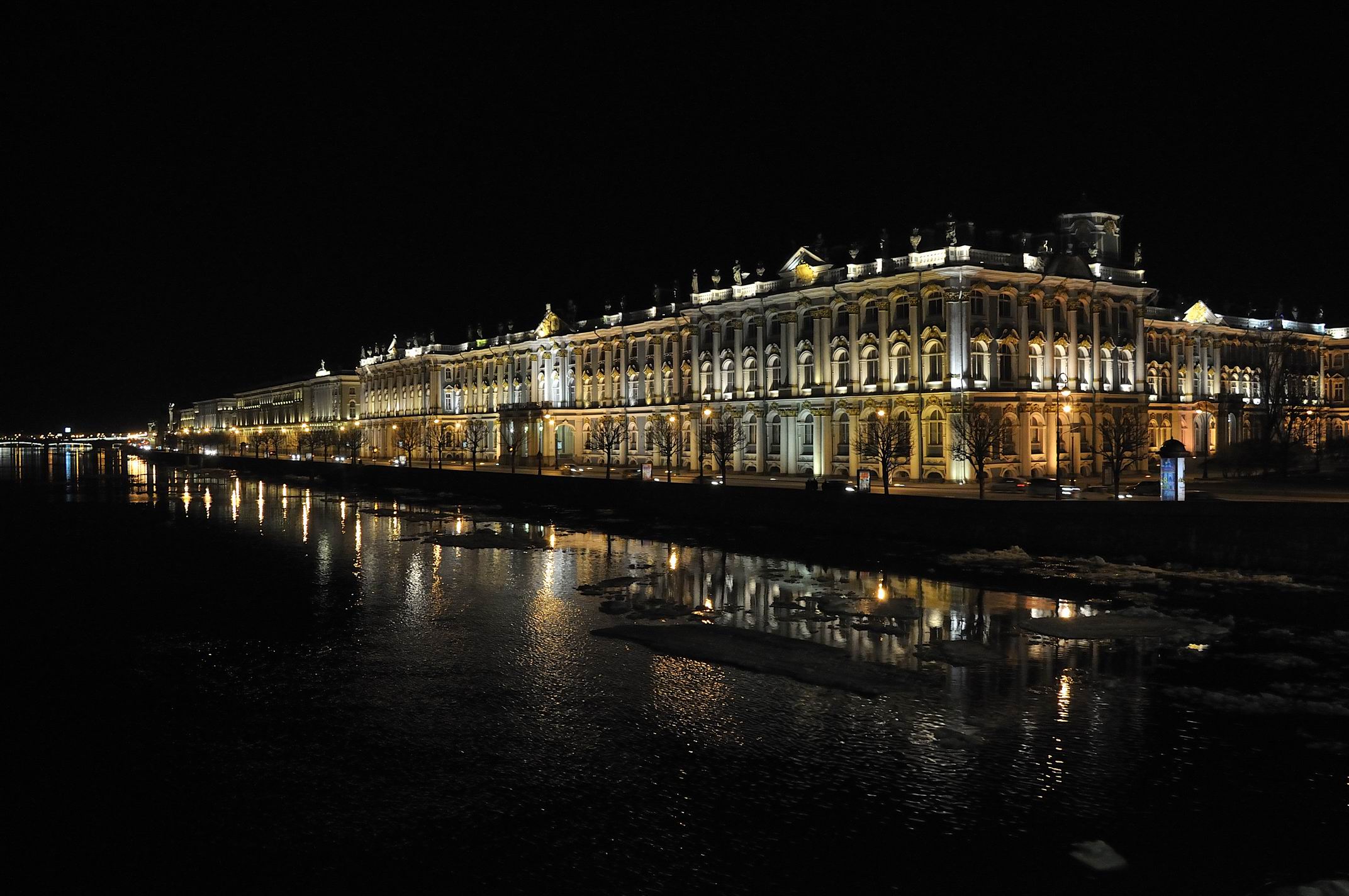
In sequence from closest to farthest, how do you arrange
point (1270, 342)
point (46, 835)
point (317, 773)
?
point (46, 835) < point (317, 773) < point (1270, 342)

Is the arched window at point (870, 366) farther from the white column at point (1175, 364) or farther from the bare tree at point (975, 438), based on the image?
the white column at point (1175, 364)

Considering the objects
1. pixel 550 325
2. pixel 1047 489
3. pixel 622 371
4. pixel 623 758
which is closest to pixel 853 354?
pixel 1047 489

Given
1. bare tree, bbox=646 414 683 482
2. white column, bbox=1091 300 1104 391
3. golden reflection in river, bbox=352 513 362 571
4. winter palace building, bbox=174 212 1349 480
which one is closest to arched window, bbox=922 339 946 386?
winter palace building, bbox=174 212 1349 480

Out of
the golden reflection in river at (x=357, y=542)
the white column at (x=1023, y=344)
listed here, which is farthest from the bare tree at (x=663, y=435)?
the white column at (x=1023, y=344)

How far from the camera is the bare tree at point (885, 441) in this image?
55.5 m

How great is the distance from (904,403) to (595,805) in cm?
5107

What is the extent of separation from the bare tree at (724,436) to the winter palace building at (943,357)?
75 cm

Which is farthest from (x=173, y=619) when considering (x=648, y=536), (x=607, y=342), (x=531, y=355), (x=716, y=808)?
(x=531, y=355)

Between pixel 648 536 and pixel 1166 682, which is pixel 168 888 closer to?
pixel 1166 682

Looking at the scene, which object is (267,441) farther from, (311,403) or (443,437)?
(443,437)

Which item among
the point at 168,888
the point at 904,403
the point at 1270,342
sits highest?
the point at 1270,342

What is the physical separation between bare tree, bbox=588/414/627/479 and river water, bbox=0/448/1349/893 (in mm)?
56651

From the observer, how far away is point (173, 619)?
26422mm

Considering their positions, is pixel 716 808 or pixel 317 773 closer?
pixel 716 808
